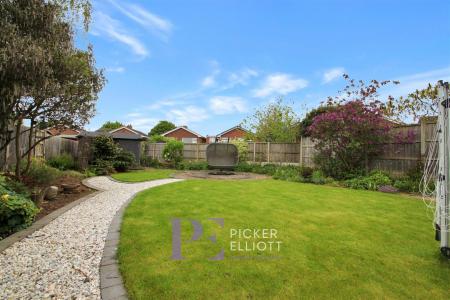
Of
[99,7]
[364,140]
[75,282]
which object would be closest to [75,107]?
[99,7]

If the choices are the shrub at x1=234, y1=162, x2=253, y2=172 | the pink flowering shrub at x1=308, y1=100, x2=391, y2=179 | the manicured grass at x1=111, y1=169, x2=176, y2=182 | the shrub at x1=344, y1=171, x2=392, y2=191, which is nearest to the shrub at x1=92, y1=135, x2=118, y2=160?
the manicured grass at x1=111, y1=169, x2=176, y2=182

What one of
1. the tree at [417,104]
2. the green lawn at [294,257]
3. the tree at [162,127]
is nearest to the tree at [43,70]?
the green lawn at [294,257]

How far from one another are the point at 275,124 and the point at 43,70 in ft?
62.1

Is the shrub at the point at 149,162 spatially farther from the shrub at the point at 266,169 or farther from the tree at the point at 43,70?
the tree at the point at 43,70

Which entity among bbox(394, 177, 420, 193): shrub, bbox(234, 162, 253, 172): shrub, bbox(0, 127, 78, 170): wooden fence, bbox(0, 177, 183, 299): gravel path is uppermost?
bbox(0, 127, 78, 170): wooden fence

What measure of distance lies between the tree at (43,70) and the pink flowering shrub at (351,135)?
8176 millimetres

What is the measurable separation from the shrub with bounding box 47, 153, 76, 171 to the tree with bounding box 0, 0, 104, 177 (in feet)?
17.1

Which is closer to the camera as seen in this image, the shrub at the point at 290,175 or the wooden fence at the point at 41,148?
the wooden fence at the point at 41,148

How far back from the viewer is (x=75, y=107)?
22.1ft

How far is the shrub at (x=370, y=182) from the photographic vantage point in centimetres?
862

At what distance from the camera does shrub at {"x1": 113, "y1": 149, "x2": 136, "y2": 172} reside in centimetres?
1323

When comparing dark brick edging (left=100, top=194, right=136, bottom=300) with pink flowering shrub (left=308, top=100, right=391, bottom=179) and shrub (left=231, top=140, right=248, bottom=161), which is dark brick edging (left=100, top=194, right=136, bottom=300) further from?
shrub (left=231, top=140, right=248, bottom=161)

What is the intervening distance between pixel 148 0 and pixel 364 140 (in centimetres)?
869

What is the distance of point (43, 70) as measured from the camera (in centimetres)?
467
